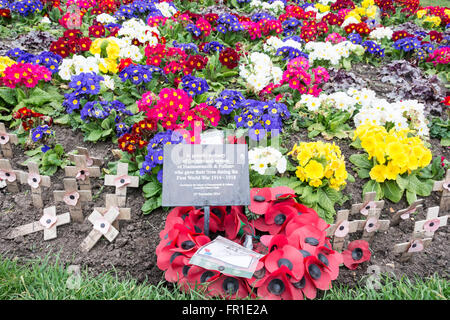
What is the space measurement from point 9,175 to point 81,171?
0.68 m

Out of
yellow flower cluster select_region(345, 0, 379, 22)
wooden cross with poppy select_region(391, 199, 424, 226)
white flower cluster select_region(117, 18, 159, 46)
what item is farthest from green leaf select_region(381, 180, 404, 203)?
yellow flower cluster select_region(345, 0, 379, 22)

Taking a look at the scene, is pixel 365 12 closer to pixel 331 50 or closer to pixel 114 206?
pixel 331 50

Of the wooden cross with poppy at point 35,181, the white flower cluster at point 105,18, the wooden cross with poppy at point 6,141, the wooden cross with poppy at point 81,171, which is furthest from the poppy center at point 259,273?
the white flower cluster at point 105,18

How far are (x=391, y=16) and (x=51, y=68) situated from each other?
24.9ft

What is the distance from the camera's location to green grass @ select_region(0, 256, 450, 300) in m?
2.38

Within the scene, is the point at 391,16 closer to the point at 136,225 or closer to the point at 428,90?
the point at 428,90

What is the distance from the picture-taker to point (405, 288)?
249cm

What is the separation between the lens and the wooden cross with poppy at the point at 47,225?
2965 mm

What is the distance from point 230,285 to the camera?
2.37m

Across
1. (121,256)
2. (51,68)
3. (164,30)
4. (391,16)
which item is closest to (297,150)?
(121,256)

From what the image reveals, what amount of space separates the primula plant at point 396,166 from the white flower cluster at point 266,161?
33.9 inches

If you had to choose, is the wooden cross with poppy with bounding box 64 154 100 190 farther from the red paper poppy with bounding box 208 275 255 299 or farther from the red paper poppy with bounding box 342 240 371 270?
the red paper poppy with bounding box 342 240 371 270

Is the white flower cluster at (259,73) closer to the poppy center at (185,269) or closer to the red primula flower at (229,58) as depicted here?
the red primula flower at (229,58)

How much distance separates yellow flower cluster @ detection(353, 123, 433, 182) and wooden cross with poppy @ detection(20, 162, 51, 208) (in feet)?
9.35
